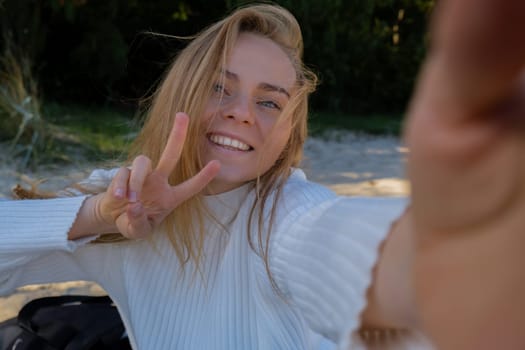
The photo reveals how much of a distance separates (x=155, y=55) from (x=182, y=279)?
8.09 meters

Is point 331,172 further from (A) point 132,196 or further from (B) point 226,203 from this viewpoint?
(A) point 132,196

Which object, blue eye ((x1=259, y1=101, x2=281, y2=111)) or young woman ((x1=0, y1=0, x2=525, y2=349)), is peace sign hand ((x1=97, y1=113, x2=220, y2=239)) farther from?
blue eye ((x1=259, y1=101, x2=281, y2=111))

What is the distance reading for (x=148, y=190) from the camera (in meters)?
1.11

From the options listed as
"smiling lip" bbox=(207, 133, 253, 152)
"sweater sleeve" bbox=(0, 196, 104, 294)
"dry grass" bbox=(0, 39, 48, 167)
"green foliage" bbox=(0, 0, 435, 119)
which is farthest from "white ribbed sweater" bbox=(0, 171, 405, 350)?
"green foliage" bbox=(0, 0, 435, 119)

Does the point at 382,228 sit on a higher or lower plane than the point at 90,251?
higher

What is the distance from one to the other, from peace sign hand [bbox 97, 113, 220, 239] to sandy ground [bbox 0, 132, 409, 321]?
1254 mm

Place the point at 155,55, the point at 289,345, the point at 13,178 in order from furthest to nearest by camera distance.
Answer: the point at 155,55, the point at 13,178, the point at 289,345

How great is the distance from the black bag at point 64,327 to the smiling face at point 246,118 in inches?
18.9

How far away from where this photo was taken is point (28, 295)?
7.85 feet

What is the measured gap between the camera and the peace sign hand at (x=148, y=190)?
1.04 meters

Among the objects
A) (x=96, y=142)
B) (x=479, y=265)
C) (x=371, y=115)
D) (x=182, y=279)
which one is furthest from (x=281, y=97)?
(x=371, y=115)

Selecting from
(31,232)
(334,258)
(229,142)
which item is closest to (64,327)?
(31,232)

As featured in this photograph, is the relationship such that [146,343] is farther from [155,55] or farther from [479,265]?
[155,55]

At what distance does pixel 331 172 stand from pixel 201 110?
3752 millimetres
